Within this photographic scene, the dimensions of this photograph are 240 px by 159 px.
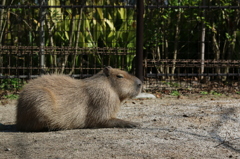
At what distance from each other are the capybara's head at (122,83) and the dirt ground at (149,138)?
1.21 ft

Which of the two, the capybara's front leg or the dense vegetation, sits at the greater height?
the dense vegetation

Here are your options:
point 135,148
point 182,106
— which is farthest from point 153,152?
point 182,106

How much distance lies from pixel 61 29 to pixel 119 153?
5.66 m

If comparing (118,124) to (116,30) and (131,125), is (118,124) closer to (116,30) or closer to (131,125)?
(131,125)

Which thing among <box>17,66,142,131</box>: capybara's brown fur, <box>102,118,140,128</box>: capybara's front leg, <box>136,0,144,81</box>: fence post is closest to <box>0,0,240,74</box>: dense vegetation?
<box>136,0,144,81</box>: fence post

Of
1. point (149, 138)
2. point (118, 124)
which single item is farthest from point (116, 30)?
point (149, 138)

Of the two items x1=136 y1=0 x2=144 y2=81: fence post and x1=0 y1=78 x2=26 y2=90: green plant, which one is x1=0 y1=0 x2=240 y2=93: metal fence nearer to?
x1=0 y1=78 x2=26 y2=90: green plant

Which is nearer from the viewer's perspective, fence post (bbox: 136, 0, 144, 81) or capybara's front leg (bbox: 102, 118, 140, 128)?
capybara's front leg (bbox: 102, 118, 140, 128)

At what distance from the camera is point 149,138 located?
3816 millimetres

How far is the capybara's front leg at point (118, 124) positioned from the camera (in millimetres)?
4422

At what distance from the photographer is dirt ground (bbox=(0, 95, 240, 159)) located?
10.9 ft

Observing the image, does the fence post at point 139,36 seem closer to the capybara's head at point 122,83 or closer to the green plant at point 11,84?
the capybara's head at point 122,83

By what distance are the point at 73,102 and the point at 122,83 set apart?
2.07ft

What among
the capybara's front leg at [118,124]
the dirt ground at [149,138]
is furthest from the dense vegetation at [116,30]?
the capybara's front leg at [118,124]
